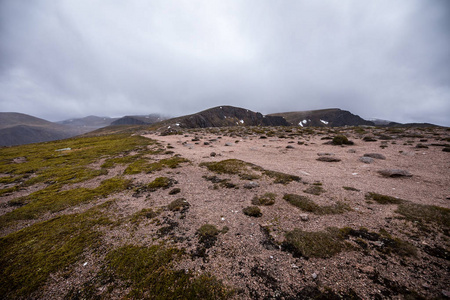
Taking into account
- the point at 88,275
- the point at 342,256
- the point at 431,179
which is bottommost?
the point at 88,275

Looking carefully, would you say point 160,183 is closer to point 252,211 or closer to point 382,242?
point 252,211

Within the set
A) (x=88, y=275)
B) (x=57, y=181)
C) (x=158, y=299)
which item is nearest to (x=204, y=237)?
(x=158, y=299)

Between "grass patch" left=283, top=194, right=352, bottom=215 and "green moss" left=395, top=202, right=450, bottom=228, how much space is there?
2378 millimetres

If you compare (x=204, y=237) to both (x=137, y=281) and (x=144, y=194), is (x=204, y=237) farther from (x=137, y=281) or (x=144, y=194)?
(x=144, y=194)

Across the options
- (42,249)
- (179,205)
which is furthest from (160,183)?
(42,249)

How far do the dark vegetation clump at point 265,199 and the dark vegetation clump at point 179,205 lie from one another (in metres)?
4.20

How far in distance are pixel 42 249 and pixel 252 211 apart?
9.32 metres

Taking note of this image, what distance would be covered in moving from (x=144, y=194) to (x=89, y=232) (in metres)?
4.07

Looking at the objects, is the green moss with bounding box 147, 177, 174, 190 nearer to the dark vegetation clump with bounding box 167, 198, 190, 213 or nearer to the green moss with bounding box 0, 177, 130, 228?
the green moss with bounding box 0, 177, 130, 228

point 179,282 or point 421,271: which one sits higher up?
point 421,271

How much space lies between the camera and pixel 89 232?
7309mm

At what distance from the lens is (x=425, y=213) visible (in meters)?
7.59

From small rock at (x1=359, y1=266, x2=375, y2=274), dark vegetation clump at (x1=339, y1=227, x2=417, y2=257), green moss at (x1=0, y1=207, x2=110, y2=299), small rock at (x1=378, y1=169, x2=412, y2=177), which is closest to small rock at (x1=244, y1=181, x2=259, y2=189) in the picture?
dark vegetation clump at (x1=339, y1=227, x2=417, y2=257)

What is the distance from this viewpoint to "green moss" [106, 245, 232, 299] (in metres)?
4.69
